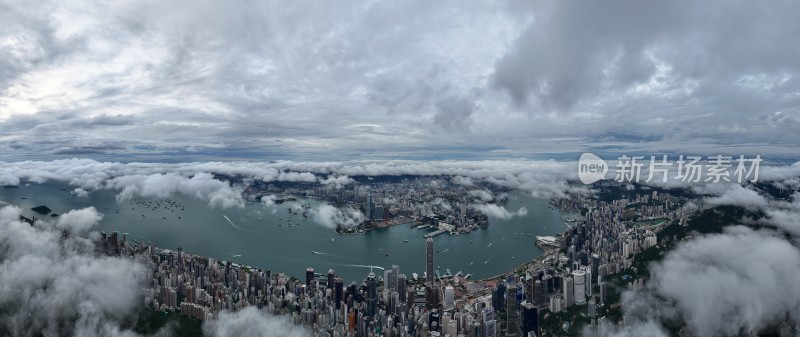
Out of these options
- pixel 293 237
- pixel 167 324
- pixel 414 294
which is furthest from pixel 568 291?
pixel 293 237

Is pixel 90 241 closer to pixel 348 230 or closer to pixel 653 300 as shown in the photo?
pixel 348 230

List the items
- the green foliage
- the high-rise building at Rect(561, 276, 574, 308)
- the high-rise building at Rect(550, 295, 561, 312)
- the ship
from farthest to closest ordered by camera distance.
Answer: the ship < the high-rise building at Rect(561, 276, 574, 308) < the high-rise building at Rect(550, 295, 561, 312) < the green foliage

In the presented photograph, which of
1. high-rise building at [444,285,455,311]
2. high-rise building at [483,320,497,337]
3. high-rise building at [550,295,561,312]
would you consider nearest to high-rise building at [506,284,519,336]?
high-rise building at [483,320,497,337]

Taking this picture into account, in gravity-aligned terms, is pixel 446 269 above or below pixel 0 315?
below

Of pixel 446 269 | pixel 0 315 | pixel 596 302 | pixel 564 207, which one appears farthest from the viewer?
pixel 564 207

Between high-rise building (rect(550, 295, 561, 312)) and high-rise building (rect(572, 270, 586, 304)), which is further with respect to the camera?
high-rise building (rect(572, 270, 586, 304))

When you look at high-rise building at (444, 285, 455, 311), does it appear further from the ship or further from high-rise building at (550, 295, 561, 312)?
the ship

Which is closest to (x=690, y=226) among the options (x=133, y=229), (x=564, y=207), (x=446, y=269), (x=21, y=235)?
(x=446, y=269)

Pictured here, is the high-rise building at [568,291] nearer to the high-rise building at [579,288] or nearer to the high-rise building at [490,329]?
the high-rise building at [579,288]
